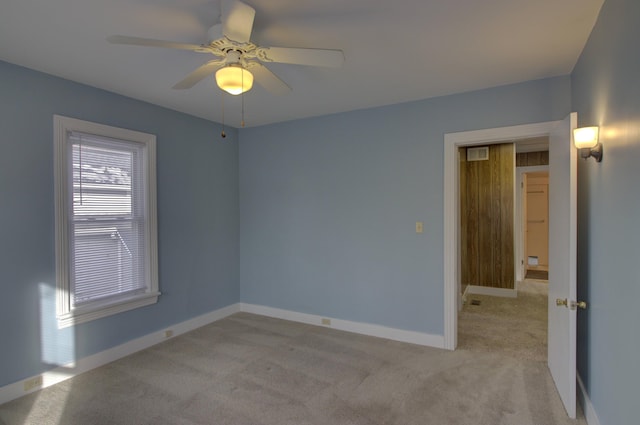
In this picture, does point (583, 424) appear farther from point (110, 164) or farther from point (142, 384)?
point (110, 164)

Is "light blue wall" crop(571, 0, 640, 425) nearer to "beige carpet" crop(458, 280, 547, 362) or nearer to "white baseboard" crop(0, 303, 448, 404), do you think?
"beige carpet" crop(458, 280, 547, 362)

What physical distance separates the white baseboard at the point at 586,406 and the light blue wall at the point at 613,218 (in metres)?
0.05

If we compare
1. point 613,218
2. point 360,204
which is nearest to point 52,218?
point 360,204

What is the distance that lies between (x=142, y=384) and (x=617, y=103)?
3.65 metres

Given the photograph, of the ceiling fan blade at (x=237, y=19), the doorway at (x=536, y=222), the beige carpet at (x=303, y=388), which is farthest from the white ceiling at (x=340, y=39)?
the doorway at (x=536, y=222)

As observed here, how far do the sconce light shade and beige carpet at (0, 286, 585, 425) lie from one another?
2.13 m

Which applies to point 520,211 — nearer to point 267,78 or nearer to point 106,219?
point 267,78

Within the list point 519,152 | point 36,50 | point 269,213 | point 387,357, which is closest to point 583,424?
point 387,357

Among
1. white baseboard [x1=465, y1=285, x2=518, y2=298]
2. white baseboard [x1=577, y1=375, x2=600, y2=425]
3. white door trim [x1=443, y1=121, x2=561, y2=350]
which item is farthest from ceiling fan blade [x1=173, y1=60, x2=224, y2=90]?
white baseboard [x1=465, y1=285, x2=518, y2=298]

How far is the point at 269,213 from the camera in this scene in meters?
4.48

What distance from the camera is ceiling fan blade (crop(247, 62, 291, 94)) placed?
209cm

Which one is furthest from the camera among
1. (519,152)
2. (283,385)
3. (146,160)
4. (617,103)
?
(519,152)

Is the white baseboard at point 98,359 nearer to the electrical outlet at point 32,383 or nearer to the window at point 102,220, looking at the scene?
the electrical outlet at point 32,383

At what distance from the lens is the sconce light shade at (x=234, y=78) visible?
1.96 metres
